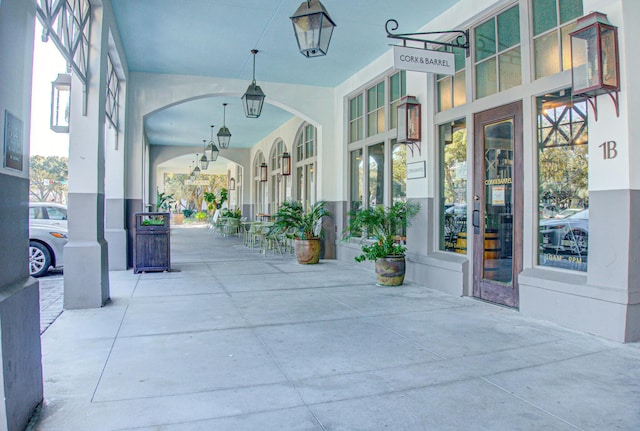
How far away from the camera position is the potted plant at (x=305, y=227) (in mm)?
9070

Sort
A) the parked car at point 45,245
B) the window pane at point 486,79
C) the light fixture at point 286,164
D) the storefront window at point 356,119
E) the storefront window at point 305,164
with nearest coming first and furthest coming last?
the window pane at point 486,79 < the parked car at point 45,245 < the storefront window at point 356,119 < the storefront window at point 305,164 < the light fixture at point 286,164

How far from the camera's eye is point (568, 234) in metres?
4.53

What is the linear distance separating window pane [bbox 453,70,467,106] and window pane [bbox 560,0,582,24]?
1.53m

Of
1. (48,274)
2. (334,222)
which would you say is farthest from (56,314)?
(334,222)

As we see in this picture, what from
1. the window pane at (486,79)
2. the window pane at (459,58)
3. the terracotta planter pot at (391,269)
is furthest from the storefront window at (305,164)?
the window pane at (486,79)

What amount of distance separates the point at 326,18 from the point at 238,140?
43.2 ft

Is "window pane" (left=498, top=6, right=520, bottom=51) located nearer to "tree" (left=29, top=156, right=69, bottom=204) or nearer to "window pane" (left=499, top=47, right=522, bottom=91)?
"window pane" (left=499, top=47, right=522, bottom=91)

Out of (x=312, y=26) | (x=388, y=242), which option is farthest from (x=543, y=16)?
(x=388, y=242)

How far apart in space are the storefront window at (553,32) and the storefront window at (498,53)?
26 centimetres

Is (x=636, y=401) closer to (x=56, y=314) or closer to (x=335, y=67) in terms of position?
(x=56, y=314)

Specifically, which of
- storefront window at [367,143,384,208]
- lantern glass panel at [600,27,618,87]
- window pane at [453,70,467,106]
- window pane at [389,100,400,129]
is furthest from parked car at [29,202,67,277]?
lantern glass panel at [600,27,618,87]

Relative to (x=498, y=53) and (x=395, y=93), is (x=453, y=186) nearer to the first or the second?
(x=498, y=53)

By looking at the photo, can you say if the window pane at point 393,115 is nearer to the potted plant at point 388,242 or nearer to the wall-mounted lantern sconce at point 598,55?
the potted plant at point 388,242

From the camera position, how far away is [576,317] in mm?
4227
